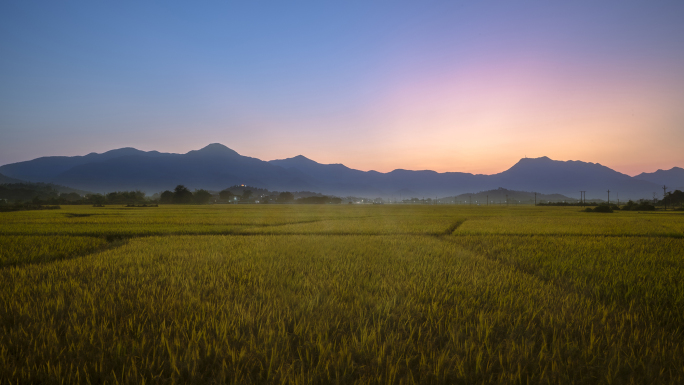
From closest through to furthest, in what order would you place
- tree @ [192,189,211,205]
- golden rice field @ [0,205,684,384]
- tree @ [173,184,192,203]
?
golden rice field @ [0,205,684,384] → tree @ [173,184,192,203] → tree @ [192,189,211,205]

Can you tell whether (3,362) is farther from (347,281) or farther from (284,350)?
(347,281)

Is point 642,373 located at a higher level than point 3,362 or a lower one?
lower

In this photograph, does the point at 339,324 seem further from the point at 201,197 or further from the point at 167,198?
the point at 167,198

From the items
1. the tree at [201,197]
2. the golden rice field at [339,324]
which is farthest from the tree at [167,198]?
the golden rice field at [339,324]

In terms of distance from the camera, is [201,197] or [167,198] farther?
[201,197]

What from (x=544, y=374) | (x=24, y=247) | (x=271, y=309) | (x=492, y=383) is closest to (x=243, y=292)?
(x=271, y=309)

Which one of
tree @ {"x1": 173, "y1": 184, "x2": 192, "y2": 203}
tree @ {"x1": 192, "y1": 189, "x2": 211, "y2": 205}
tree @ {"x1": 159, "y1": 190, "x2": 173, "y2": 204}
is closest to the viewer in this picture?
tree @ {"x1": 173, "y1": 184, "x2": 192, "y2": 203}

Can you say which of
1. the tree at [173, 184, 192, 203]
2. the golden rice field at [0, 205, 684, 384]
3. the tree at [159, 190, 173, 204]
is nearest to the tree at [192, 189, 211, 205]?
the tree at [173, 184, 192, 203]

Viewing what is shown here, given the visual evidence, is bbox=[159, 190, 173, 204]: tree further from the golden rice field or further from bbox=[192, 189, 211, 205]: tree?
the golden rice field

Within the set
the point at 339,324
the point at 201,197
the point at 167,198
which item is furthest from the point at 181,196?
the point at 339,324

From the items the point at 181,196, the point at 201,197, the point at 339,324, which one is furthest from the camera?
the point at 201,197

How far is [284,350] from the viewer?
2.69 metres

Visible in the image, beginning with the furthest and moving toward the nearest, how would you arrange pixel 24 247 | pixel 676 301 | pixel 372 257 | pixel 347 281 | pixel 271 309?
1. pixel 24 247
2. pixel 372 257
3. pixel 347 281
4. pixel 676 301
5. pixel 271 309

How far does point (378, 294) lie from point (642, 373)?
9.69 feet
